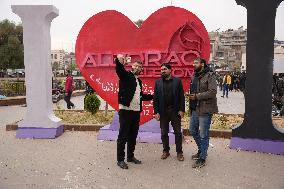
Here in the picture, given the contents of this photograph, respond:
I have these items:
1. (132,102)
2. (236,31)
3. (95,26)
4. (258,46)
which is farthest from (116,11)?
(236,31)

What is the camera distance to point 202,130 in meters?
5.43

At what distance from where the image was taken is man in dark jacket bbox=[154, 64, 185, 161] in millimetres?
5691

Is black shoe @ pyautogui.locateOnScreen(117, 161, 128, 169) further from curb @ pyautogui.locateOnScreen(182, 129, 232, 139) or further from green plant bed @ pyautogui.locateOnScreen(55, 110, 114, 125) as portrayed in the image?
green plant bed @ pyautogui.locateOnScreen(55, 110, 114, 125)

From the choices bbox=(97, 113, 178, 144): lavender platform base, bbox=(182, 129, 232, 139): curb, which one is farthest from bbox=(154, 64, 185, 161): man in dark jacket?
bbox=(182, 129, 232, 139): curb

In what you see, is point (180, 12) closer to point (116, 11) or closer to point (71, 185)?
point (116, 11)

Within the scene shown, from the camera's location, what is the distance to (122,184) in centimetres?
465

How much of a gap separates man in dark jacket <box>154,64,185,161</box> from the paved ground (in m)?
0.58

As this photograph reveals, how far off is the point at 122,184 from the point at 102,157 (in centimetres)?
141

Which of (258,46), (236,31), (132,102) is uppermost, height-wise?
(236,31)

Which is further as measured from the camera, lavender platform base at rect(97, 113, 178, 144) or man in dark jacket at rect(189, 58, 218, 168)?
lavender platform base at rect(97, 113, 178, 144)

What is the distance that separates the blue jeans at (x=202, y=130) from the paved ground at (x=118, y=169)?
0.28m

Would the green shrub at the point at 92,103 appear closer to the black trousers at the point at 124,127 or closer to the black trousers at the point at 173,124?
the black trousers at the point at 173,124

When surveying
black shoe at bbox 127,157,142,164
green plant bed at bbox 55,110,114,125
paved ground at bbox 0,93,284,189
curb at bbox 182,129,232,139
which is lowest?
paved ground at bbox 0,93,284,189

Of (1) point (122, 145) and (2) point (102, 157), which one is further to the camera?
(2) point (102, 157)
